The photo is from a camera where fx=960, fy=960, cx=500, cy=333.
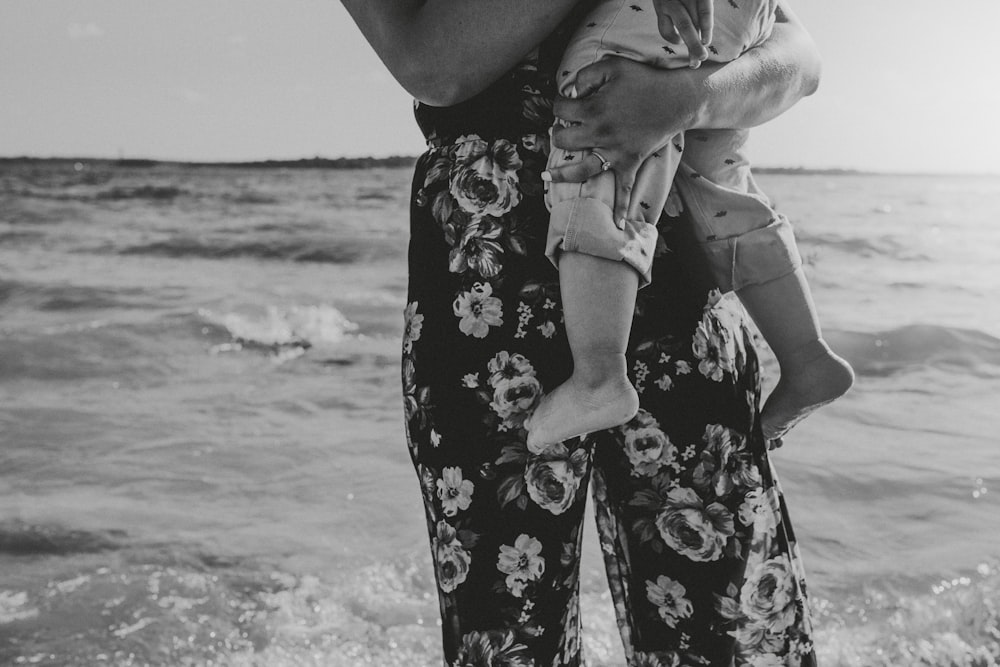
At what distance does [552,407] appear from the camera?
1.21m

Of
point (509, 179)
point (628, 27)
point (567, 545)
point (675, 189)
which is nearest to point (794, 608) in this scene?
point (567, 545)

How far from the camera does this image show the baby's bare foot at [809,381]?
1.48m

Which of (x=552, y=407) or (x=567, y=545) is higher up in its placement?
(x=552, y=407)

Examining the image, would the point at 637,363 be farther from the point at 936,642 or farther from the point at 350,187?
the point at 350,187

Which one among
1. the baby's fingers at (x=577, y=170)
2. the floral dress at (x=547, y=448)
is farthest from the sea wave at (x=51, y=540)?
the baby's fingers at (x=577, y=170)

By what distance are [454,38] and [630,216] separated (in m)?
0.32

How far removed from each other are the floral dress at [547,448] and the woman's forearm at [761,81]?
0.17 m

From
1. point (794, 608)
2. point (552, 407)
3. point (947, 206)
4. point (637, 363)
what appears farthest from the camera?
point (947, 206)

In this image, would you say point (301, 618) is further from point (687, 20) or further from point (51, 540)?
point (687, 20)

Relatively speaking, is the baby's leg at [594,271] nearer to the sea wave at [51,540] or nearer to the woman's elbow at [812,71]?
the woman's elbow at [812,71]

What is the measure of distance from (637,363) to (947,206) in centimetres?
2510

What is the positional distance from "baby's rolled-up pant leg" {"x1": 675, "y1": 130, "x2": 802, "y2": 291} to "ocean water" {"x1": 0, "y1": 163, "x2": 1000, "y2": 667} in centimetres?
141

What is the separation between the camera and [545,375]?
1263mm

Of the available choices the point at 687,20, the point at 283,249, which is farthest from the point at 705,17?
the point at 283,249
